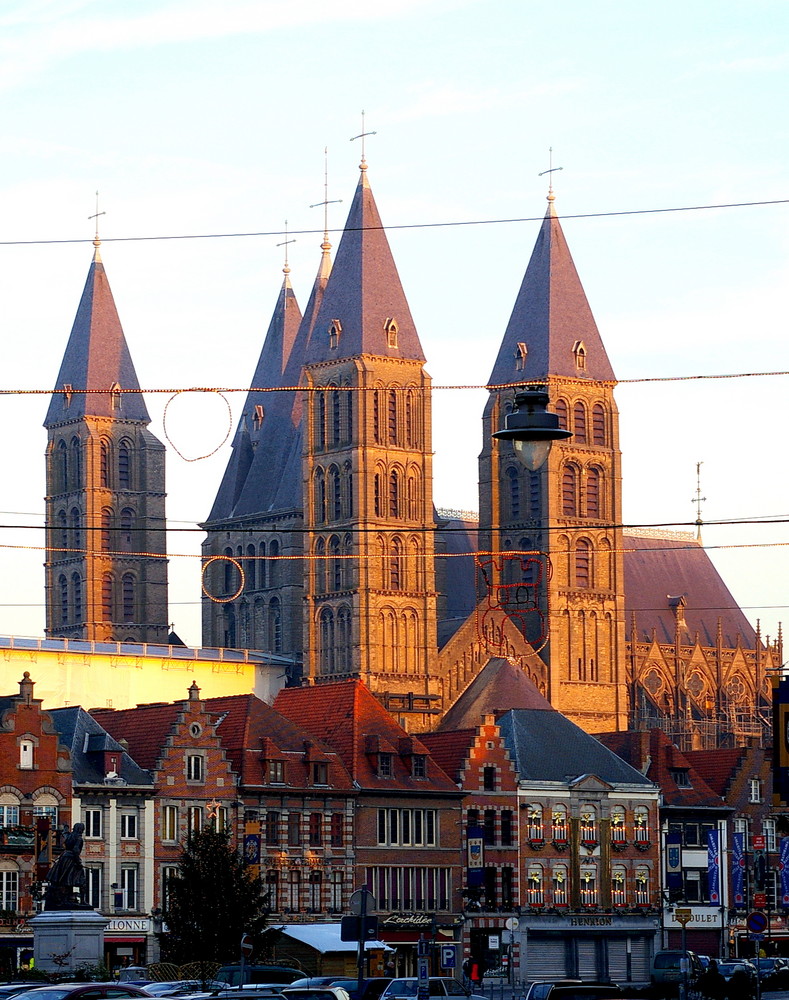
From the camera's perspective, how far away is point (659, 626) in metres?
156

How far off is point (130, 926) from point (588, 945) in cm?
2039

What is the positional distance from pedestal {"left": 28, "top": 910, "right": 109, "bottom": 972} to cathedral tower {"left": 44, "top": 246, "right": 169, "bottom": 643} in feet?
304

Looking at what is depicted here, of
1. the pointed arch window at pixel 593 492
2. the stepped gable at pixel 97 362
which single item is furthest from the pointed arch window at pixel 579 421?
the stepped gable at pixel 97 362

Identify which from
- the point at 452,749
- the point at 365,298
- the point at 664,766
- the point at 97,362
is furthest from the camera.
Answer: the point at 97,362

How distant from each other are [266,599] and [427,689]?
1714 centimetres

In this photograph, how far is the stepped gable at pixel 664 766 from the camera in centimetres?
9919

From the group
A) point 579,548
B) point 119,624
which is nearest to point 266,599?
point 119,624

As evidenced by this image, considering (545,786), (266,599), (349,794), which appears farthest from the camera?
(266,599)

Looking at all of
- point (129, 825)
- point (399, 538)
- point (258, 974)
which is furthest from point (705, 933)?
point (399, 538)

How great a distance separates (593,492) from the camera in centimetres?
14525

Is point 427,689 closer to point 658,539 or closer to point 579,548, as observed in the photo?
point 579,548

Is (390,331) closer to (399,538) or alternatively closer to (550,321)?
(550,321)

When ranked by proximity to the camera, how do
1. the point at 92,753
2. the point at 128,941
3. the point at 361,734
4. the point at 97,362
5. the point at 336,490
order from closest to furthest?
the point at 128,941 → the point at 92,753 → the point at 361,734 → the point at 336,490 → the point at 97,362

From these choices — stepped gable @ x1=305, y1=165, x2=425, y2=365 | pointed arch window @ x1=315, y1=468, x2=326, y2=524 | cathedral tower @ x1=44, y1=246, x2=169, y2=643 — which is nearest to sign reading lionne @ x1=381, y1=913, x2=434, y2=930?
stepped gable @ x1=305, y1=165, x2=425, y2=365
